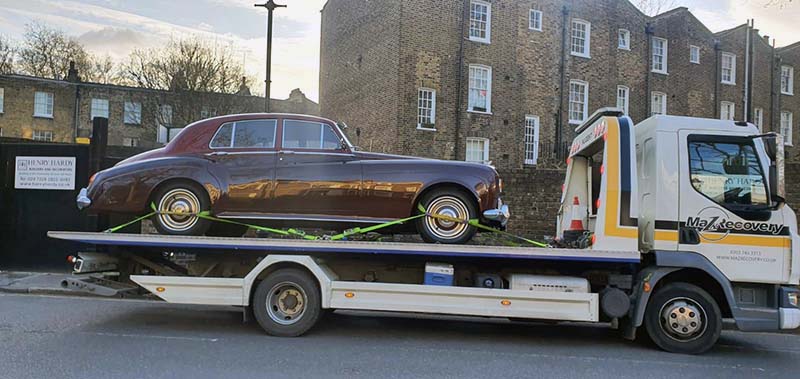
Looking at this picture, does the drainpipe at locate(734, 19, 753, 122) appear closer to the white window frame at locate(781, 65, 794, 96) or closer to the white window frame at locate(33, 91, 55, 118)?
the white window frame at locate(781, 65, 794, 96)

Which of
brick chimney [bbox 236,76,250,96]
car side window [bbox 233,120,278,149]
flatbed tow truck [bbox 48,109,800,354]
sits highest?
brick chimney [bbox 236,76,250,96]

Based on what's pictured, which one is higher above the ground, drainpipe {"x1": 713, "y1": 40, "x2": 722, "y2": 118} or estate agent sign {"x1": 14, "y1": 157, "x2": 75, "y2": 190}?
drainpipe {"x1": 713, "y1": 40, "x2": 722, "y2": 118}

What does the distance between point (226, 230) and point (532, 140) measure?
697 inches

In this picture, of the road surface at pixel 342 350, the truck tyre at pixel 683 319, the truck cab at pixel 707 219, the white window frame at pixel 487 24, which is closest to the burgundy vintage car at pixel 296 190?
the road surface at pixel 342 350

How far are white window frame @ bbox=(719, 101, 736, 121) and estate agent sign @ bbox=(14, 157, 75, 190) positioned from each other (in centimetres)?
2887

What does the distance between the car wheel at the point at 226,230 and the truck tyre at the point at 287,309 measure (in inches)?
42.4

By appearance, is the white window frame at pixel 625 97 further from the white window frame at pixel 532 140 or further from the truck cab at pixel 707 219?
the truck cab at pixel 707 219

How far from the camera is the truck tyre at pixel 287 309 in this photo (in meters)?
6.59

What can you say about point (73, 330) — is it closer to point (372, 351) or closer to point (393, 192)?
point (372, 351)

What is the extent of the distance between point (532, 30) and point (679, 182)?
697 inches

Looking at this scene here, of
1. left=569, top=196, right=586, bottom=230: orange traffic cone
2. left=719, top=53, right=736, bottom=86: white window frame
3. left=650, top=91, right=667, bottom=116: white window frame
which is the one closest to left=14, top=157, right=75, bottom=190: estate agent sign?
left=569, top=196, right=586, bottom=230: orange traffic cone

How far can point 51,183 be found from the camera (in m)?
11.2

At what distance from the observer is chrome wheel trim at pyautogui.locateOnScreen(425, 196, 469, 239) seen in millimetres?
6892

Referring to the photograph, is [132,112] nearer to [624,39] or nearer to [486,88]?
[486,88]
